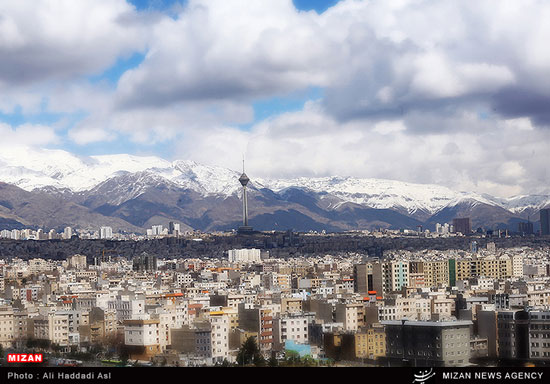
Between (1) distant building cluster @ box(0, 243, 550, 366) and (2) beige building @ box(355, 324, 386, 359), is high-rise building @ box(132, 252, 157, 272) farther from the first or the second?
(2) beige building @ box(355, 324, 386, 359)

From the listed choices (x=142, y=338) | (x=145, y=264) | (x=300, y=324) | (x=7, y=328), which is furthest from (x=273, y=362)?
(x=145, y=264)

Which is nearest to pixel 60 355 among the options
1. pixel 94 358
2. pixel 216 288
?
pixel 94 358

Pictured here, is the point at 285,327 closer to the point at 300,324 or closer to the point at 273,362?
the point at 300,324

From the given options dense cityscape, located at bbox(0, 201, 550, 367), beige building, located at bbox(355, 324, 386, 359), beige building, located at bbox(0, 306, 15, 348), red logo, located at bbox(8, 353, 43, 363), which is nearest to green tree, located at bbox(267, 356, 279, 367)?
dense cityscape, located at bbox(0, 201, 550, 367)

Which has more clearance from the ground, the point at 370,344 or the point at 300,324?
the point at 300,324

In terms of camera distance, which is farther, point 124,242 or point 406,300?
point 124,242

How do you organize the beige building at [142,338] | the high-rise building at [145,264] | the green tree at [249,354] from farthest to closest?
the high-rise building at [145,264] → the beige building at [142,338] → the green tree at [249,354]

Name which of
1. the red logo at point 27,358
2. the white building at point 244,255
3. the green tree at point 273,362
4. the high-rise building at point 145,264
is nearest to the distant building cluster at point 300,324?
the green tree at point 273,362

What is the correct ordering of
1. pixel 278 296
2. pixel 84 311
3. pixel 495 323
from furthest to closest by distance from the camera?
pixel 278 296 → pixel 84 311 → pixel 495 323

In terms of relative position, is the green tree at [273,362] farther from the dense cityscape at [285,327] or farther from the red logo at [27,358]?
the red logo at [27,358]
